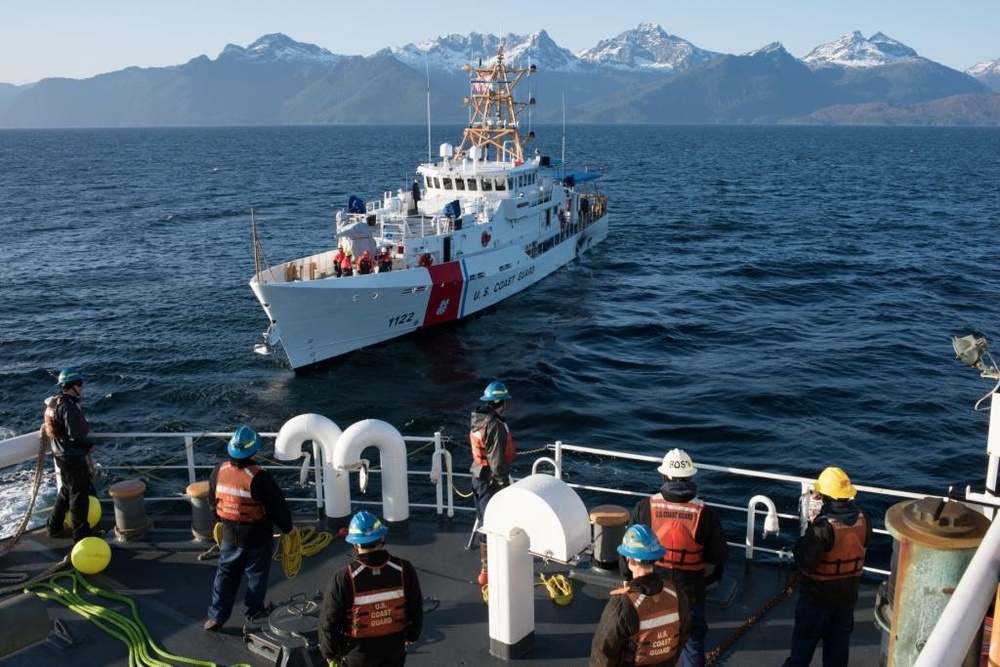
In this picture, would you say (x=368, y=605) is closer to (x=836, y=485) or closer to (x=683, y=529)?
(x=683, y=529)

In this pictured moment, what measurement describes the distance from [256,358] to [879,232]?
41964mm

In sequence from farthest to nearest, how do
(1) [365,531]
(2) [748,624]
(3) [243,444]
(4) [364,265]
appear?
(4) [364,265], (2) [748,624], (3) [243,444], (1) [365,531]

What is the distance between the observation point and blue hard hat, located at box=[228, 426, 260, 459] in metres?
7.03

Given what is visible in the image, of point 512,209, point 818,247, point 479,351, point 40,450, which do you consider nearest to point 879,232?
point 818,247

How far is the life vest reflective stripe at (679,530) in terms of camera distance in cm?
605

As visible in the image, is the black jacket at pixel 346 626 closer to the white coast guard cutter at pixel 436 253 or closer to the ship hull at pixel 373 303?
the white coast guard cutter at pixel 436 253

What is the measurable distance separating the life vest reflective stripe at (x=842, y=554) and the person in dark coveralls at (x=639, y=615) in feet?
5.66

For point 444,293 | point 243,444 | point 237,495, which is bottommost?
point 444,293

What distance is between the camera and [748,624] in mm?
7473

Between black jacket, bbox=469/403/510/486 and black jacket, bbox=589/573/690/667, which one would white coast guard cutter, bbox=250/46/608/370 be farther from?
black jacket, bbox=589/573/690/667

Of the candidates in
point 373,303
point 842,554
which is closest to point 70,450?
point 842,554

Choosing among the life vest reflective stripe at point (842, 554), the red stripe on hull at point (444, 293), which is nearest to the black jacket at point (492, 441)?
the life vest reflective stripe at point (842, 554)

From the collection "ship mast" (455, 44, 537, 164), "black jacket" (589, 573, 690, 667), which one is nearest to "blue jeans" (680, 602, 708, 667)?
"black jacket" (589, 573, 690, 667)

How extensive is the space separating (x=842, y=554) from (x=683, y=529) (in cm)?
117
